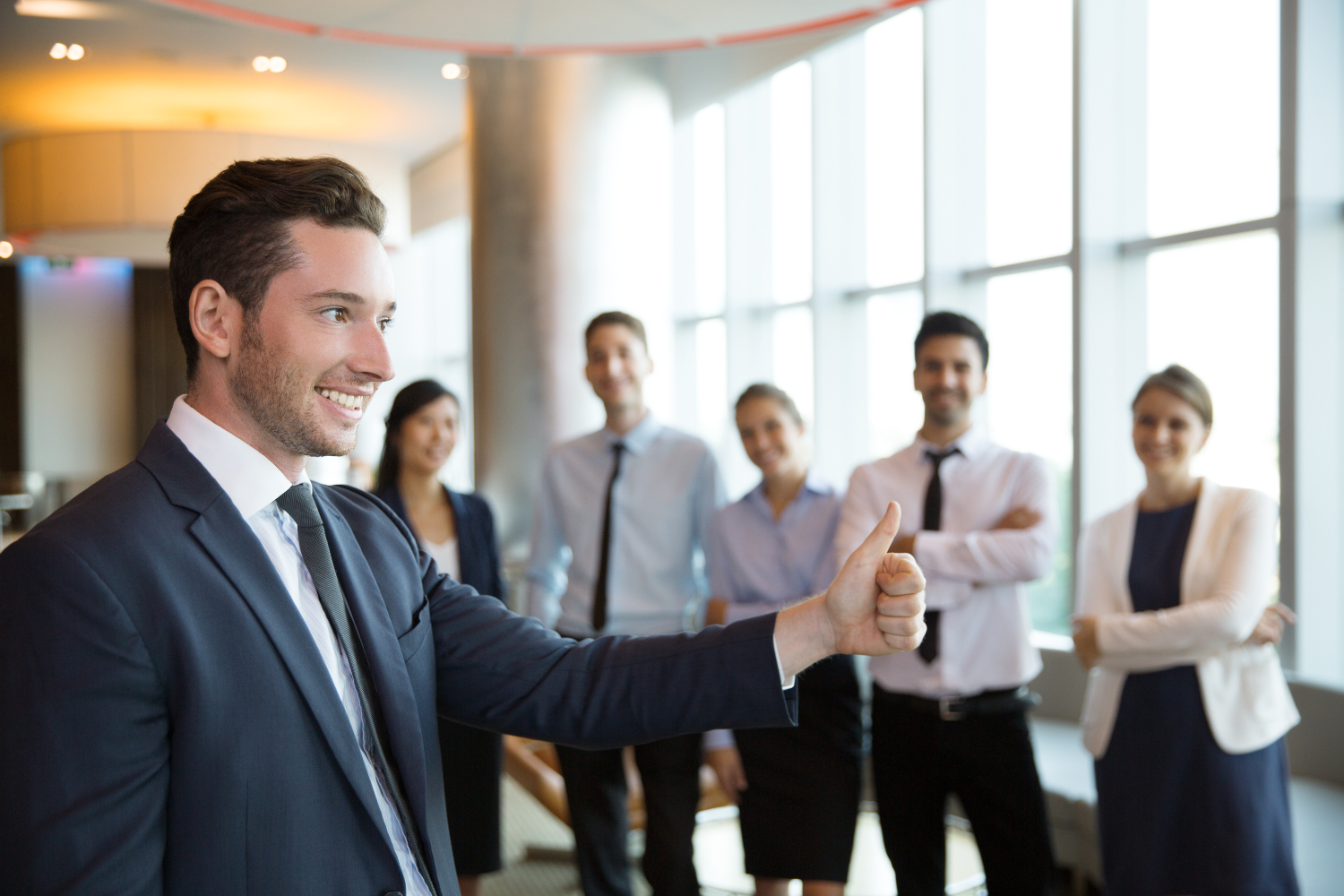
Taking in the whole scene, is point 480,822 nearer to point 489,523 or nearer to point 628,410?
point 489,523

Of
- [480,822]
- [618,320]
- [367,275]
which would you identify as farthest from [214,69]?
[367,275]

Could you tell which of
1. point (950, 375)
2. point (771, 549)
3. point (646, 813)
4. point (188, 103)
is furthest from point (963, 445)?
point (188, 103)

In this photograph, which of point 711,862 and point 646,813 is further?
point 711,862

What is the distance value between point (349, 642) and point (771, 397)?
7.04 ft

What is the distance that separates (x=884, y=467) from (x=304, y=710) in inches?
88.1

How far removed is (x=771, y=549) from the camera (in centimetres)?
321

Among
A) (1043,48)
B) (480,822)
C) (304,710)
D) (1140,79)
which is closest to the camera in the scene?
(304,710)

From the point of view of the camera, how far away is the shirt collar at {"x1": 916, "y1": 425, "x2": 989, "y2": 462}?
3.05m

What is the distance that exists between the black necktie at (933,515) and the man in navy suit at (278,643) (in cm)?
150

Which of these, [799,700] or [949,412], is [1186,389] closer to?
[949,412]

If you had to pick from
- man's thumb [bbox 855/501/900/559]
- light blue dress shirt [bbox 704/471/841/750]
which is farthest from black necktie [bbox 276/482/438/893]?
light blue dress shirt [bbox 704/471/841/750]

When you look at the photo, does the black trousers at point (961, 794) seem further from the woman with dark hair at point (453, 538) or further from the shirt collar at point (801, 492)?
the woman with dark hair at point (453, 538)

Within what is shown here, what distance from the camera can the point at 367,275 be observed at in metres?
1.28

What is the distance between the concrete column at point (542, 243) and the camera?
21.0 feet
